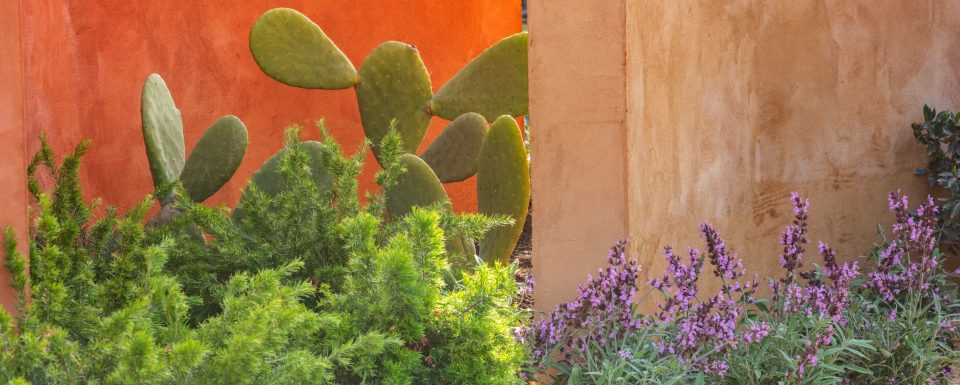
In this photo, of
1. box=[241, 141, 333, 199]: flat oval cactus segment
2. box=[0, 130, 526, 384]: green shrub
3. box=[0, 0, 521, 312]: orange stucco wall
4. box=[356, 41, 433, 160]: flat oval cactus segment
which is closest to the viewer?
box=[0, 130, 526, 384]: green shrub

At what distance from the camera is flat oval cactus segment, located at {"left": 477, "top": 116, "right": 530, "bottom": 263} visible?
4.56m

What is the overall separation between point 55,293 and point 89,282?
57cm

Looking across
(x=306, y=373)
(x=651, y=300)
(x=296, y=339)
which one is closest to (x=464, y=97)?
(x=651, y=300)

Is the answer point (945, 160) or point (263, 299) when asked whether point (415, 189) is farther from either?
point (263, 299)

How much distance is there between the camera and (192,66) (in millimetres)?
5711

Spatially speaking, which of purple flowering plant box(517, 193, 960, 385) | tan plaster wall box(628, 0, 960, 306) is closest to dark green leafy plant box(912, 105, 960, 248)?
tan plaster wall box(628, 0, 960, 306)

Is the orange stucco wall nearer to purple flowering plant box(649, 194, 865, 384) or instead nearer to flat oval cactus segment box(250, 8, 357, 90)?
flat oval cactus segment box(250, 8, 357, 90)

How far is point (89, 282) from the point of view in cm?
283

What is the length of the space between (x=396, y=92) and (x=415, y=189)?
954mm

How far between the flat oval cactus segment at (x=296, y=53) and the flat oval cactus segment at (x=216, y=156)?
599 millimetres

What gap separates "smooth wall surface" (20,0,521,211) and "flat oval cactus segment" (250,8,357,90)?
2.19ft

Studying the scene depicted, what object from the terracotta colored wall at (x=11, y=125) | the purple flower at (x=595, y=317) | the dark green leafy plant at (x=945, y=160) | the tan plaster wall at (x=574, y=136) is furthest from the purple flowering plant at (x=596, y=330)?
the terracotta colored wall at (x=11, y=125)

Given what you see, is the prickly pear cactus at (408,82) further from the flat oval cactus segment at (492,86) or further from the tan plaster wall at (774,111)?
the tan plaster wall at (774,111)

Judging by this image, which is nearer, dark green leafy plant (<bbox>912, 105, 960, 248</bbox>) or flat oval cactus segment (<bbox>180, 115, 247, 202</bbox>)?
dark green leafy plant (<bbox>912, 105, 960, 248</bbox>)
